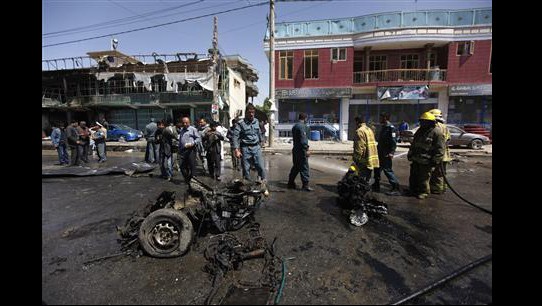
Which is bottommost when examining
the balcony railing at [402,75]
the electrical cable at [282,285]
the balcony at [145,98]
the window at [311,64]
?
the electrical cable at [282,285]

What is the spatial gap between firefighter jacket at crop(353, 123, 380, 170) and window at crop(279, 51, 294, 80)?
16479 millimetres

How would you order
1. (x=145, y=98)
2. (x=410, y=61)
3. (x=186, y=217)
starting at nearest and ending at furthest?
(x=186, y=217) < (x=410, y=61) < (x=145, y=98)

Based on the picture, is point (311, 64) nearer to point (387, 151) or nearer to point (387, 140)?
point (387, 140)

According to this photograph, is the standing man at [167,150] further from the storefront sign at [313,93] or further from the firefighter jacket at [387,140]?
the storefront sign at [313,93]

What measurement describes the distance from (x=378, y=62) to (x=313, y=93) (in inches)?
251

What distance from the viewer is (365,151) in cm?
526

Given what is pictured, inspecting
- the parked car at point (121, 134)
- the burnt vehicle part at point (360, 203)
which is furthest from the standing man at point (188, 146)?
the parked car at point (121, 134)

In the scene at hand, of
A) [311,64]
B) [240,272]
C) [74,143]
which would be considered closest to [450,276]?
[240,272]

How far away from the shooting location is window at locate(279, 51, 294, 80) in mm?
20531

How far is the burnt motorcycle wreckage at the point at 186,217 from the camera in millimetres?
2896

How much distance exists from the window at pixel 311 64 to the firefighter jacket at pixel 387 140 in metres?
15.7

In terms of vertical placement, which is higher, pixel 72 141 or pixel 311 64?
pixel 311 64
